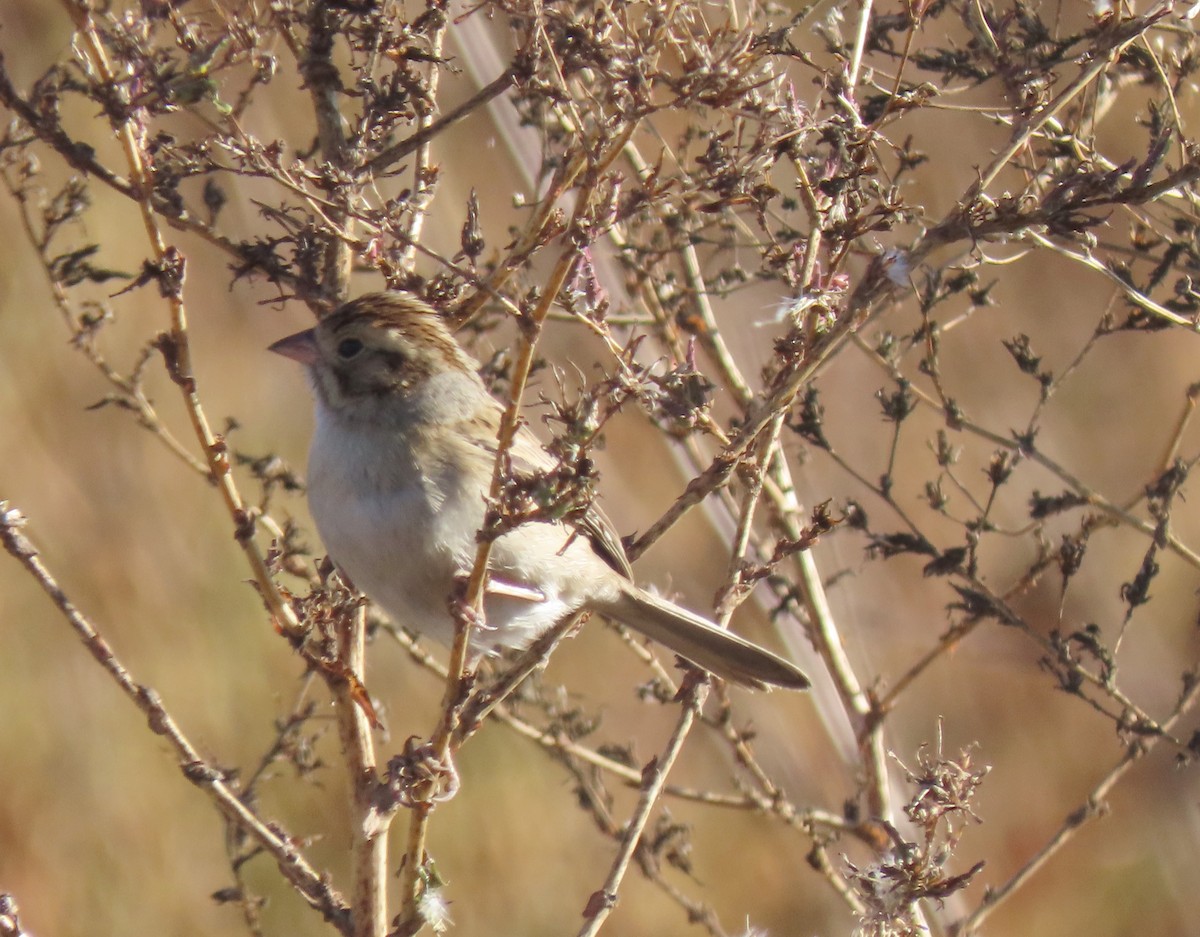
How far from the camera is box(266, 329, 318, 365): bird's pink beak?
123 inches

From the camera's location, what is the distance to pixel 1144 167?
188 cm

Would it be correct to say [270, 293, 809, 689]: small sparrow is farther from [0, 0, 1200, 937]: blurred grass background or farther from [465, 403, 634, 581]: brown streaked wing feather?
[0, 0, 1200, 937]: blurred grass background

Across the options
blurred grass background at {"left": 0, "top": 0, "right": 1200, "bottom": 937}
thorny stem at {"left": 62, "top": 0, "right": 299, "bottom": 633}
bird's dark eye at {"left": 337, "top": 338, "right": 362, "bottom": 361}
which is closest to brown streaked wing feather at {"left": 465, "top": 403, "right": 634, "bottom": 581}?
bird's dark eye at {"left": 337, "top": 338, "right": 362, "bottom": 361}

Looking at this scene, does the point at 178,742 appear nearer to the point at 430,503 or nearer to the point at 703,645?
the point at 430,503

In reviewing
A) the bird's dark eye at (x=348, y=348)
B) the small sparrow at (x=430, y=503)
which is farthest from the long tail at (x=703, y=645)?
the bird's dark eye at (x=348, y=348)

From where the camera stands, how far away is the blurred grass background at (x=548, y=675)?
5.47m

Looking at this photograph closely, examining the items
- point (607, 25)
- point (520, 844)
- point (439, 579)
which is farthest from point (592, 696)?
point (607, 25)

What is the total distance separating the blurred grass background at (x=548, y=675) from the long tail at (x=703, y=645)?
155cm

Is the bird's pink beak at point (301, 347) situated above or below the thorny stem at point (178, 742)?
above

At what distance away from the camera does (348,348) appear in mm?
3100

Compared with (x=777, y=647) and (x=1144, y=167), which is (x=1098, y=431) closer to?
(x=777, y=647)

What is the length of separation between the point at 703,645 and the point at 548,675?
3.04 m

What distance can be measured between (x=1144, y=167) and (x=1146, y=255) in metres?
0.96

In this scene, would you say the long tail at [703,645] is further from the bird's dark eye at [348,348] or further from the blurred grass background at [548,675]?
the blurred grass background at [548,675]
